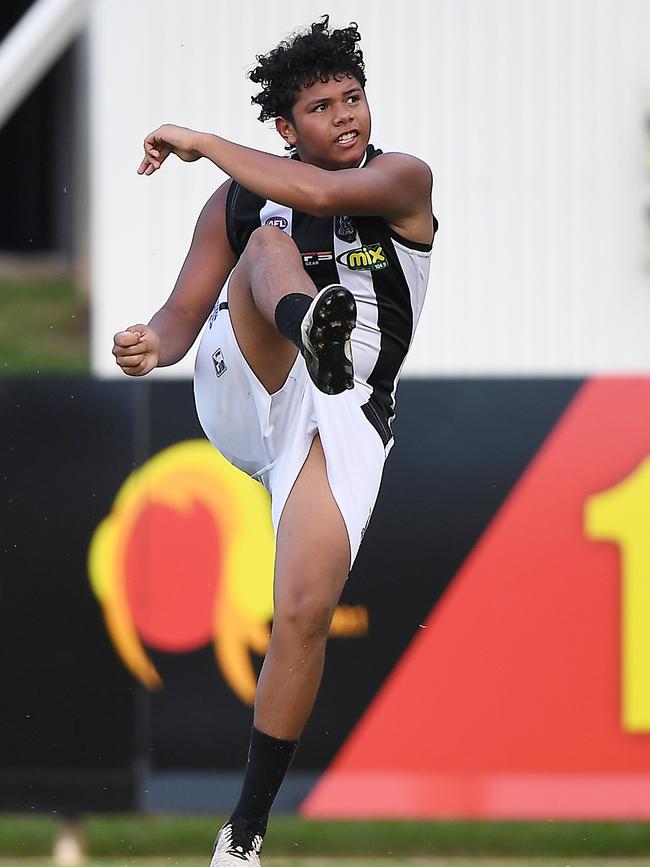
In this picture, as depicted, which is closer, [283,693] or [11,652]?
[283,693]

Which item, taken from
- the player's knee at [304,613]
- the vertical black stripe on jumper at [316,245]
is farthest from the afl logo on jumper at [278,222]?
the player's knee at [304,613]

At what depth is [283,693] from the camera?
3811 millimetres

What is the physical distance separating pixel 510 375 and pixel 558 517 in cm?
54

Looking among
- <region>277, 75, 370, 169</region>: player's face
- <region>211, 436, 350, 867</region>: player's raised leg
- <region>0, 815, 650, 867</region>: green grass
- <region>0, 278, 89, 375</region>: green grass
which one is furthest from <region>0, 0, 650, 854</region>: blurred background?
<region>0, 278, 89, 375</region>: green grass

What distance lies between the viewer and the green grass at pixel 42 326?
35.1 feet

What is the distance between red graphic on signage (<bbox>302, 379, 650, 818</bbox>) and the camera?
5965 millimetres

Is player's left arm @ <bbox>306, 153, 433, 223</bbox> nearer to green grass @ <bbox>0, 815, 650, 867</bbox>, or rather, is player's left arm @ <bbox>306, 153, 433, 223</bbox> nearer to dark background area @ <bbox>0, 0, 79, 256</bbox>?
green grass @ <bbox>0, 815, 650, 867</bbox>

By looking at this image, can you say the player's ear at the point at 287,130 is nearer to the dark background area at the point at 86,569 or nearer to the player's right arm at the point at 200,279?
the player's right arm at the point at 200,279

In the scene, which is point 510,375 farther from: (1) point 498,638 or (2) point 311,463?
(2) point 311,463

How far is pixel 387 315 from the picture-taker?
4035 mm

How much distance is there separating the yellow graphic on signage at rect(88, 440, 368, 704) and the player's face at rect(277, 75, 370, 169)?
229 centimetres

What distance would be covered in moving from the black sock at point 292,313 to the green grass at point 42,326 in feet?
22.5

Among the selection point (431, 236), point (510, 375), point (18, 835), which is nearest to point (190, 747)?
point (18, 835)

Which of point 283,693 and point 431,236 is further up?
point 431,236
